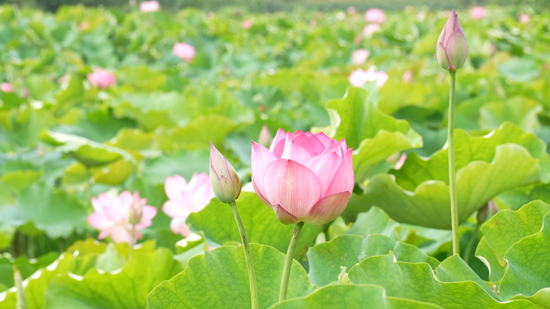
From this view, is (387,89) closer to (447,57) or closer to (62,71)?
(447,57)

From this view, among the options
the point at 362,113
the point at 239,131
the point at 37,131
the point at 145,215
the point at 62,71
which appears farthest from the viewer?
the point at 62,71

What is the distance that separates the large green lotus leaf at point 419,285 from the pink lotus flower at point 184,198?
0.48 meters

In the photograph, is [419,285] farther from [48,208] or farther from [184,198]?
[48,208]

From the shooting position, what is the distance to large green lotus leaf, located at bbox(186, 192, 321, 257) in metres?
0.74

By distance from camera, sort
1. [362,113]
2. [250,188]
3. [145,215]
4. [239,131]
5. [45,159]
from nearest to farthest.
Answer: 1. [250,188]
2. [362,113]
3. [145,215]
4. [239,131]
5. [45,159]

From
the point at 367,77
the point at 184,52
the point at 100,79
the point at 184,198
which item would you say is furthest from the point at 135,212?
the point at 184,52

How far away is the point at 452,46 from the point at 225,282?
359 millimetres

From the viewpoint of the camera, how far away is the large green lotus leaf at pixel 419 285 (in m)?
0.45

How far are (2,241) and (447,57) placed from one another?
4.29 feet

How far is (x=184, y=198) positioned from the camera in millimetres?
942

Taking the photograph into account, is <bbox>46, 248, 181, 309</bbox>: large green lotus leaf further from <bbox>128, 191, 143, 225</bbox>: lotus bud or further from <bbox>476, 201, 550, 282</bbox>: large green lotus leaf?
<bbox>476, 201, 550, 282</bbox>: large green lotus leaf

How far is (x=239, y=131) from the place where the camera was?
1.54m

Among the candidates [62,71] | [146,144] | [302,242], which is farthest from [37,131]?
[302,242]

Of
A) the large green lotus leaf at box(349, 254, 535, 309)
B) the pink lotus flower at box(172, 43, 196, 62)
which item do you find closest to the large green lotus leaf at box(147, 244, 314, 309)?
the large green lotus leaf at box(349, 254, 535, 309)
